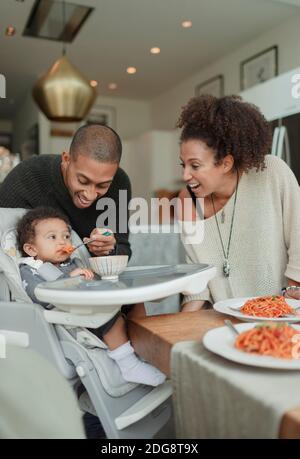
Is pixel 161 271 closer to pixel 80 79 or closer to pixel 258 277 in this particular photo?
pixel 258 277

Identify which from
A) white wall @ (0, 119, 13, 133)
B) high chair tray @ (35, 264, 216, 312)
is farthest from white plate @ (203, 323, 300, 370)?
white wall @ (0, 119, 13, 133)

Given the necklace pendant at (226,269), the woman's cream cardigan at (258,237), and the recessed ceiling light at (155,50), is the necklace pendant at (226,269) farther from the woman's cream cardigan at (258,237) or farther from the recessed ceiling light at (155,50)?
the recessed ceiling light at (155,50)

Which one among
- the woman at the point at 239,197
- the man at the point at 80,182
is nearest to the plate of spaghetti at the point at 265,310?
the woman at the point at 239,197

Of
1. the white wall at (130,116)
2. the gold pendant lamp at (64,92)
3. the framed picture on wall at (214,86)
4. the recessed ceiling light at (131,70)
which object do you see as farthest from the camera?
the white wall at (130,116)

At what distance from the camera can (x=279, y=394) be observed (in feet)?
2.15

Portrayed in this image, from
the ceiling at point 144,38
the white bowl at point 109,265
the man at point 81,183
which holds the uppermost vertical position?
the ceiling at point 144,38

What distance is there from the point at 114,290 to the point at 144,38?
456 cm

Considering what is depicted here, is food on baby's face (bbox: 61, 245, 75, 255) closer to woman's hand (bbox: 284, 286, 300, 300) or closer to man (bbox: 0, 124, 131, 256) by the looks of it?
man (bbox: 0, 124, 131, 256)

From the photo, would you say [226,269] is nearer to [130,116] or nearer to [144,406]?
[144,406]

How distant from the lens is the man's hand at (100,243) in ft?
4.70

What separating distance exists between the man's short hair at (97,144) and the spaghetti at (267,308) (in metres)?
0.70

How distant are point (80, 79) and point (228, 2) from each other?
174 cm

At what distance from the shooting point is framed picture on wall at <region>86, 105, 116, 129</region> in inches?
286

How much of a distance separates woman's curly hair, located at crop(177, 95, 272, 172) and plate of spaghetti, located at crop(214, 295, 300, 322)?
0.57 metres
